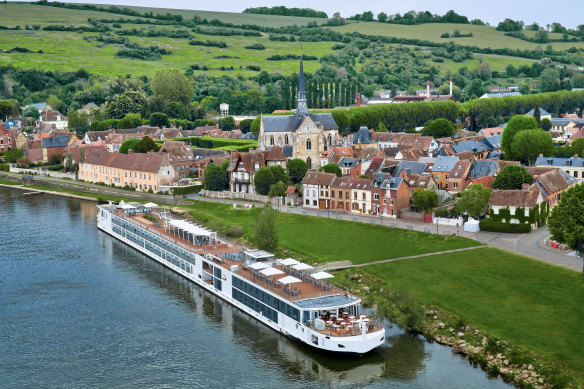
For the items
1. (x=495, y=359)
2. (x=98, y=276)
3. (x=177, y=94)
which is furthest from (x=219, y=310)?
(x=177, y=94)

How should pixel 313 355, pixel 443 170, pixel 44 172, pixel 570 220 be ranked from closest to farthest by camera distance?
1. pixel 313 355
2. pixel 570 220
3. pixel 443 170
4. pixel 44 172

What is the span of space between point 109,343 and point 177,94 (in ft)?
478

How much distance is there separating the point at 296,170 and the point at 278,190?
7463 millimetres

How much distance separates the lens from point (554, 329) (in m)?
51.2

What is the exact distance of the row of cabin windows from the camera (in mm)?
53844

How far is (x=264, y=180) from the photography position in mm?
101062

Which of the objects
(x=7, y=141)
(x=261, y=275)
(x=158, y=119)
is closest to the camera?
(x=261, y=275)

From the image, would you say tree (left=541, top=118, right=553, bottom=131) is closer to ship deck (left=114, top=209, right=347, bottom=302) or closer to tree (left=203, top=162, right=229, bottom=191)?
tree (left=203, top=162, right=229, bottom=191)

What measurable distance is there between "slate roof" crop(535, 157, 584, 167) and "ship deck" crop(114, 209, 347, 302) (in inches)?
2079

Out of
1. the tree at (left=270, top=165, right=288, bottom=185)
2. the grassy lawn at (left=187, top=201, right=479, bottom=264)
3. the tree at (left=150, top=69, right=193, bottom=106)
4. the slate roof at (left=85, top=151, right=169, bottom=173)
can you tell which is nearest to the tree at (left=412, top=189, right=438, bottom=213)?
the grassy lawn at (left=187, top=201, right=479, bottom=264)

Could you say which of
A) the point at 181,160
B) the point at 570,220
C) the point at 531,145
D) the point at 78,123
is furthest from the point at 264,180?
the point at 78,123

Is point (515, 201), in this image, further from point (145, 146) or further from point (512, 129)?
point (145, 146)

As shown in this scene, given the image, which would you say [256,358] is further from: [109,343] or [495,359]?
[495,359]

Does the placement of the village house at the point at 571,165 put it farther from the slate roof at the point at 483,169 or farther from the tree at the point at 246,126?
the tree at the point at 246,126
